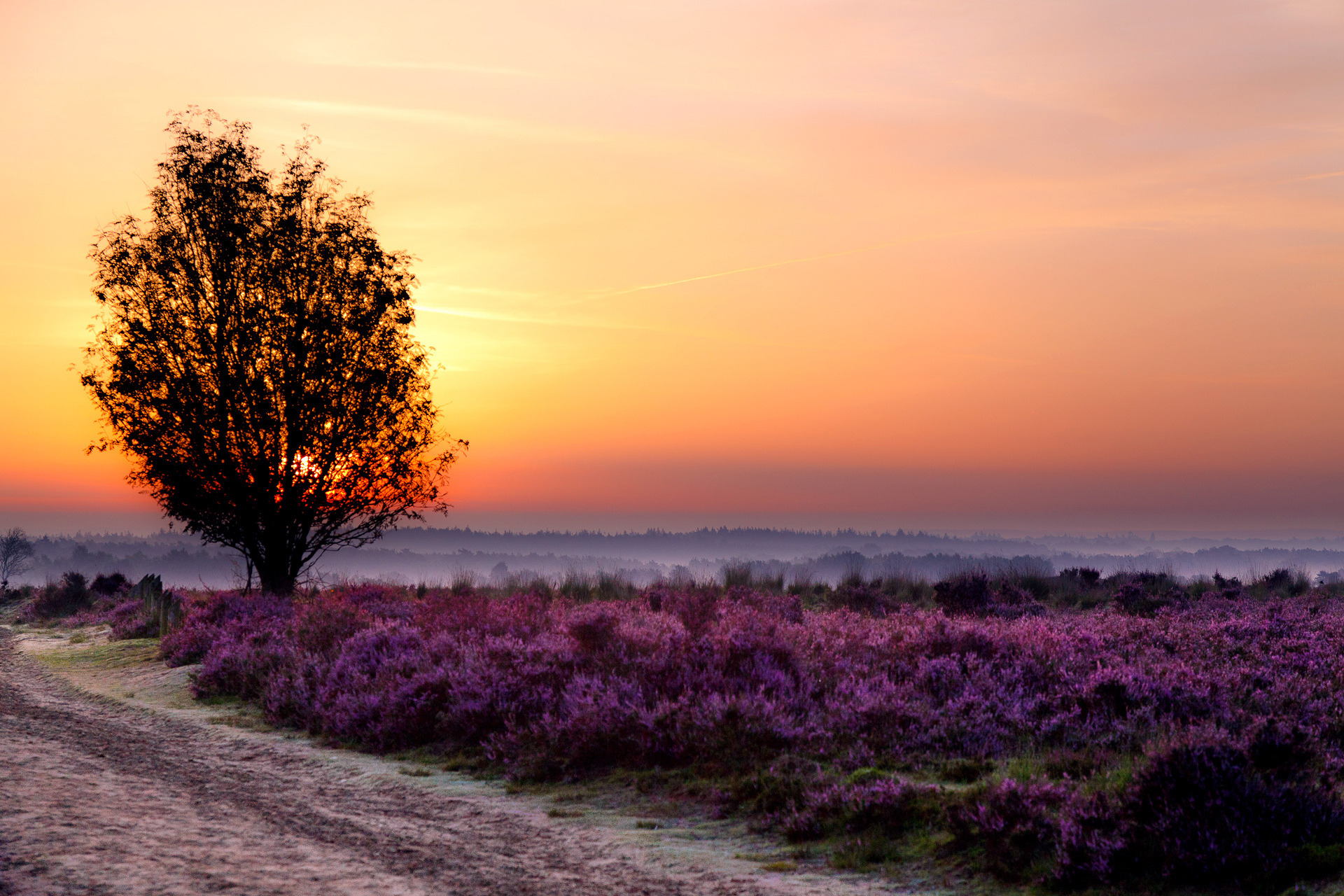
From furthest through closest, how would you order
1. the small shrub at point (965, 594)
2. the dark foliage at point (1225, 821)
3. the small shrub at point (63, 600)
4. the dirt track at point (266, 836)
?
the small shrub at point (63, 600)
the small shrub at point (965, 594)
the dirt track at point (266, 836)
the dark foliage at point (1225, 821)

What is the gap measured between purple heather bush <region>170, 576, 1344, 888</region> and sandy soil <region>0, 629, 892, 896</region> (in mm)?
1315

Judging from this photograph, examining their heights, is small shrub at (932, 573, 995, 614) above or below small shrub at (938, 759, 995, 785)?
above

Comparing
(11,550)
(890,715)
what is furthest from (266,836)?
(11,550)

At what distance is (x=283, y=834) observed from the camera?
9172 mm

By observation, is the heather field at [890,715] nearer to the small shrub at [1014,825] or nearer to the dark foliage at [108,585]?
the small shrub at [1014,825]

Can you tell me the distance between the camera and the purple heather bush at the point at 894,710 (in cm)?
793

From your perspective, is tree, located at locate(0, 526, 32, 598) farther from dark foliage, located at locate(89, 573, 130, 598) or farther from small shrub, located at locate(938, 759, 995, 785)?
small shrub, located at locate(938, 759, 995, 785)

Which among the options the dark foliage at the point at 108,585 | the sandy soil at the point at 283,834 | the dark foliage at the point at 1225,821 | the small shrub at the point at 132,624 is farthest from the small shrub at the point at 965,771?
the dark foliage at the point at 108,585

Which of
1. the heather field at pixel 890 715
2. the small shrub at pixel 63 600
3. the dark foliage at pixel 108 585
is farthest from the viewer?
the dark foliage at pixel 108 585

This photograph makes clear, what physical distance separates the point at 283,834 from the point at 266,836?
147mm

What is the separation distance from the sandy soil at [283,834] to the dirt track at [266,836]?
0.07 feet

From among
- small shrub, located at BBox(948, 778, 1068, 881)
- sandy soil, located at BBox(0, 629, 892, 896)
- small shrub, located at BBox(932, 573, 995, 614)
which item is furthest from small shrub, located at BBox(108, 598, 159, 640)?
small shrub, located at BBox(948, 778, 1068, 881)

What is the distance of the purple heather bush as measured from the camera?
7.93m

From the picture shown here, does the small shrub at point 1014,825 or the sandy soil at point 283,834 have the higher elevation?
the small shrub at point 1014,825
